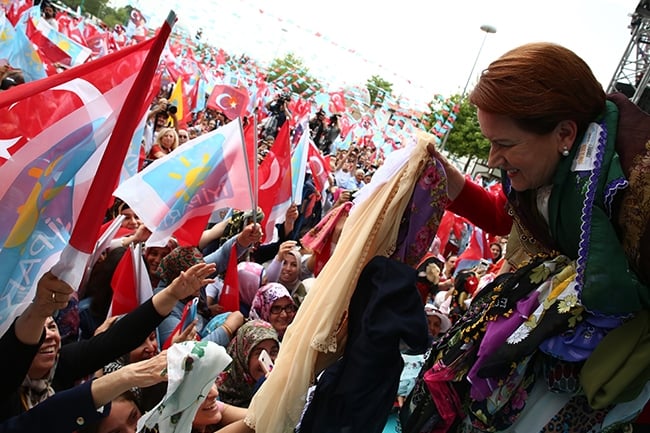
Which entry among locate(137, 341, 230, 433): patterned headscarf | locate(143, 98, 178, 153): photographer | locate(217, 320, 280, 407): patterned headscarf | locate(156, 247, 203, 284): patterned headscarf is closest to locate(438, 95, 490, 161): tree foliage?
locate(143, 98, 178, 153): photographer

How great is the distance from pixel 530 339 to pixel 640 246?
35cm

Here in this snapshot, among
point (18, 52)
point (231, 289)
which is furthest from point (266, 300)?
point (18, 52)

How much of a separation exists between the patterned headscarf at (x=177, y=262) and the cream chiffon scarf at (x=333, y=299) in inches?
73.8

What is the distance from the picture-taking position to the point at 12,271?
1.84 metres

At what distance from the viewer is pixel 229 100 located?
36.0 ft

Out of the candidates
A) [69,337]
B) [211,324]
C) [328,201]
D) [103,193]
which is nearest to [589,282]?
[103,193]

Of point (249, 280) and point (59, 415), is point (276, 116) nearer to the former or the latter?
point (249, 280)

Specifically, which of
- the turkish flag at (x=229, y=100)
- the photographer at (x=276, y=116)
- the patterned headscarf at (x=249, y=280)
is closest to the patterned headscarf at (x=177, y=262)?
the patterned headscarf at (x=249, y=280)

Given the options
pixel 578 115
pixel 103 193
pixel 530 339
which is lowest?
pixel 103 193

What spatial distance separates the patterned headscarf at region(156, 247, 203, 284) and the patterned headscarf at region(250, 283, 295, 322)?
56cm

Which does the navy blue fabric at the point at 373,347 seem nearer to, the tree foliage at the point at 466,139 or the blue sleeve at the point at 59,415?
the blue sleeve at the point at 59,415

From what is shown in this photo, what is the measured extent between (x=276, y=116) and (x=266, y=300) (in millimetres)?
10545

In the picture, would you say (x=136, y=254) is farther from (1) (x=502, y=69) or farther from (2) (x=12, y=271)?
(1) (x=502, y=69)

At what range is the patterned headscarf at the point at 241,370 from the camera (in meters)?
3.04
